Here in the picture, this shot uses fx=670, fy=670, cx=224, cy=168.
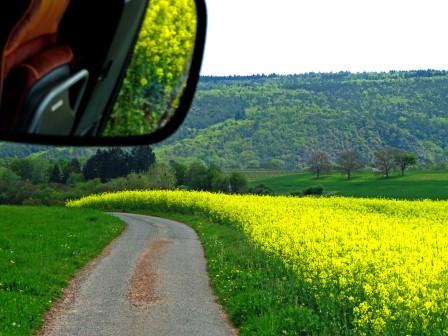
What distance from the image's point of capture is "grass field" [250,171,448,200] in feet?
281

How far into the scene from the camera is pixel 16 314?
11.1 meters

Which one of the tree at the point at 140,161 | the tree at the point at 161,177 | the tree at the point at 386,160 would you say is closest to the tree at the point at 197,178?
the tree at the point at 161,177

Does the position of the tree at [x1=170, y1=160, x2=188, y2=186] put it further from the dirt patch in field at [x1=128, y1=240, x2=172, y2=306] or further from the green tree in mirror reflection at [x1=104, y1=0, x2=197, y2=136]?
the green tree in mirror reflection at [x1=104, y1=0, x2=197, y2=136]

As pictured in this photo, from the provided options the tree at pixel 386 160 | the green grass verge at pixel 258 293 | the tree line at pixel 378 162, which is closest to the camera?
the green grass verge at pixel 258 293

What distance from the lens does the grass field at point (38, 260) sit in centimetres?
1136

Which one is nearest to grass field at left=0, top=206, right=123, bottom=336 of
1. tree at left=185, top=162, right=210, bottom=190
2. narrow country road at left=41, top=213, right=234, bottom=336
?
narrow country road at left=41, top=213, right=234, bottom=336

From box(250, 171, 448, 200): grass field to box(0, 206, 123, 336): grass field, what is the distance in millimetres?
56365

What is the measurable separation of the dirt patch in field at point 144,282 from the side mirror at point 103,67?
39.7ft

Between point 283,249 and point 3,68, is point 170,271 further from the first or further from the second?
point 3,68

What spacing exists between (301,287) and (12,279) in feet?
20.5

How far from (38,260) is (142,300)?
5.26m

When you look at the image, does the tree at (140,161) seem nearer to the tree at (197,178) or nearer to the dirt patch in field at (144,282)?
the tree at (197,178)

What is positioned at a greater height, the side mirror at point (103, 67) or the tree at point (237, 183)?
the side mirror at point (103, 67)

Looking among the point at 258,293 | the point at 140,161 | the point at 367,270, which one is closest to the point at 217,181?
the point at 140,161
